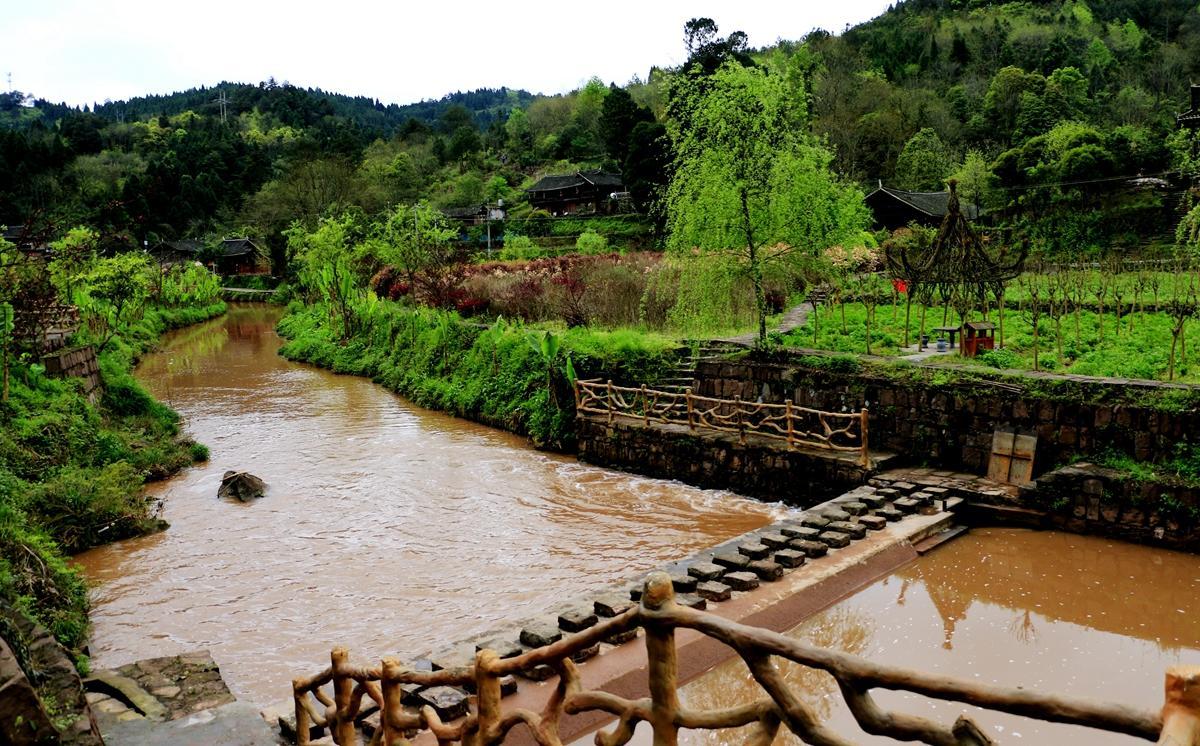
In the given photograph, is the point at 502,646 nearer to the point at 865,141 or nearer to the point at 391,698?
the point at 391,698

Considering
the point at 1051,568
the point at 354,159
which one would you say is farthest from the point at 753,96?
the point at 354,159

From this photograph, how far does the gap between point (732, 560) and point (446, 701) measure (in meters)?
3.92

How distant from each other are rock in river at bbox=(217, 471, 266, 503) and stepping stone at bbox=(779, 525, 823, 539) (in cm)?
946

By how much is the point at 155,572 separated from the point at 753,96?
12.8 meters

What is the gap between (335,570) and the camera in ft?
37.6

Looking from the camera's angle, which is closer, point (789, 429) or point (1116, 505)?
point (1116, 505)

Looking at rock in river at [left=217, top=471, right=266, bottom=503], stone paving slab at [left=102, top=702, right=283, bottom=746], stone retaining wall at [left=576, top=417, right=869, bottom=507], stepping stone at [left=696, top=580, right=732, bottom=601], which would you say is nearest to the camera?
stone paving slab at [left=102, top=702, right=283, bottom=746]

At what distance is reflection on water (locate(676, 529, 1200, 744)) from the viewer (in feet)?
22.6

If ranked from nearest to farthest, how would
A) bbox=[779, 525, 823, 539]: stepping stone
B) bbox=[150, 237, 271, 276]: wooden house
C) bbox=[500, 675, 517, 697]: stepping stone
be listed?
bbox=[500, 675, 517, 697]: stepping stone, bbox=[779, 525, 823, 539]: stepping stone, bbox=[150, 237, 271, 276]: wooden house

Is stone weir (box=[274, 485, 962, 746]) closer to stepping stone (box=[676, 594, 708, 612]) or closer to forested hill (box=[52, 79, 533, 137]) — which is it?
stepping stone (box=[676, 594, 708, 612])

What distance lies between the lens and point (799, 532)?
10.2 metres

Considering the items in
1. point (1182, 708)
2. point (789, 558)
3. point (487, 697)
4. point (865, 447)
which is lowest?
point (789, 558)

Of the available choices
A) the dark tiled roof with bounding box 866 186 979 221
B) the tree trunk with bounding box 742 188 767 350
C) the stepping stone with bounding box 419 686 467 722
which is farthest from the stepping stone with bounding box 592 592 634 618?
the dark tiled roof with bounding box 866 186 979 221

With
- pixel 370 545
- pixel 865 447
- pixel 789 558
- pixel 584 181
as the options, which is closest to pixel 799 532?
pixel 789 558
